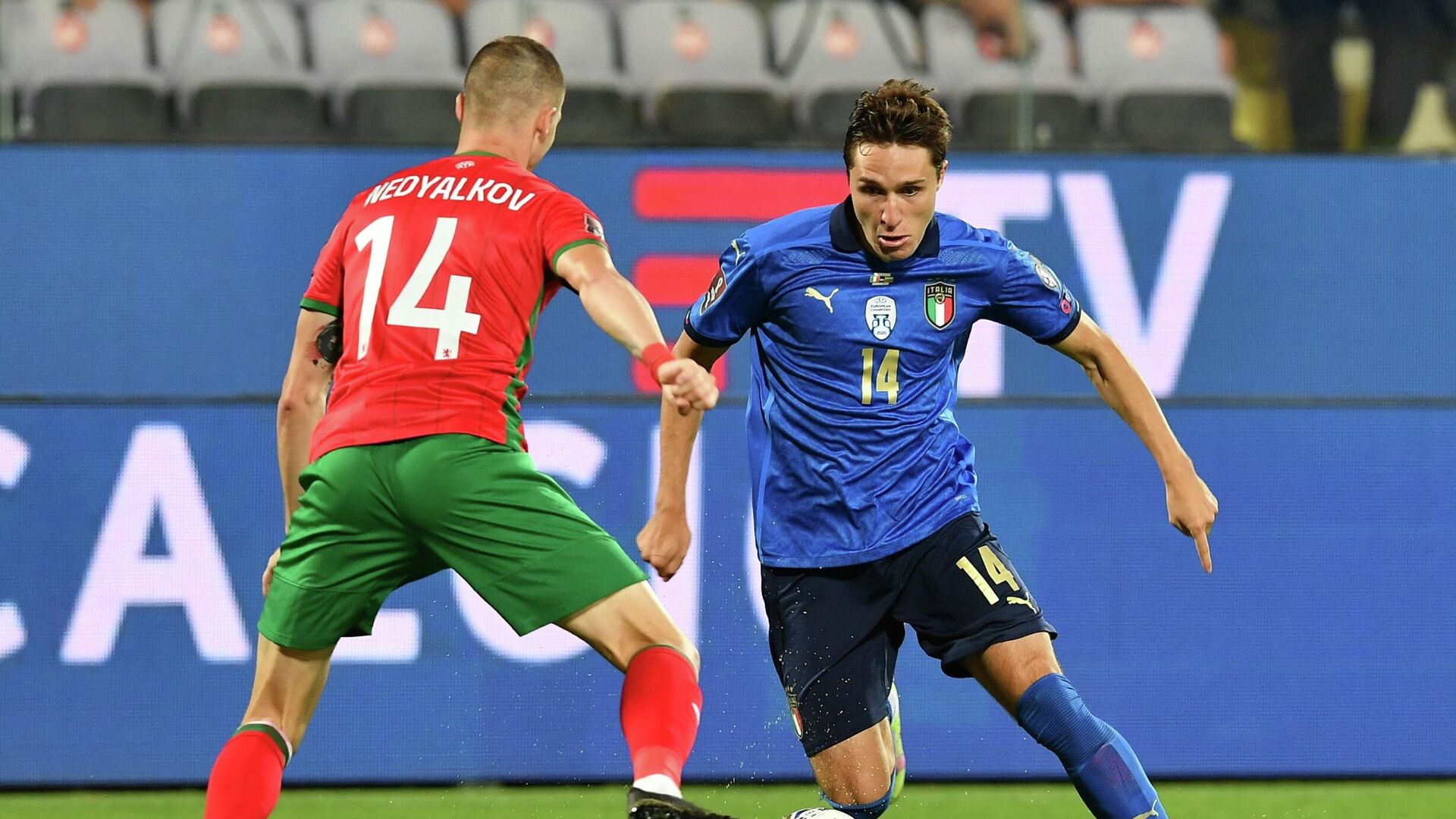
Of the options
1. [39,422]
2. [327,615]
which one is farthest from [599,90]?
[327,615]

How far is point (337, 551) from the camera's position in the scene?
394 cm

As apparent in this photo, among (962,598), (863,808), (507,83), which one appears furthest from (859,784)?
(507,83)

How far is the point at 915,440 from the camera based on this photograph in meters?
4.43

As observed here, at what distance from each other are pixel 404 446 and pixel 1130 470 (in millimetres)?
3648

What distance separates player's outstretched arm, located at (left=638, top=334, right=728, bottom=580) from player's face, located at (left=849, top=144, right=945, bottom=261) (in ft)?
1.73

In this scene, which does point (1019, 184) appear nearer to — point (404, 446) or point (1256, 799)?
point (1256, 799)

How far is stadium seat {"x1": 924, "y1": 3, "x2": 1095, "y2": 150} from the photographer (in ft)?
22.8

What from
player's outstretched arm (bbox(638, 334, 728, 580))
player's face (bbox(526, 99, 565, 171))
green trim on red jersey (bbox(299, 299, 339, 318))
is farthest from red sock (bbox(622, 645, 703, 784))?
player's face (bbox(526, 99, 565, 171))

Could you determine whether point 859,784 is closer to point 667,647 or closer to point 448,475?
point 667,647

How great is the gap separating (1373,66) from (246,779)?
5.30 meters

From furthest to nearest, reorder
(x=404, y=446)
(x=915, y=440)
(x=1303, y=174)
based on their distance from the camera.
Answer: (x=1303, y=174) < (x=915, y=440) < (x=404, y=446)

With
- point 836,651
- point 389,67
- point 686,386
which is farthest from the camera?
point 389,67

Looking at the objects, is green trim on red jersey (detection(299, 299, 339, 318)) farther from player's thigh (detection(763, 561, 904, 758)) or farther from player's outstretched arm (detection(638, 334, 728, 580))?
player's thigh (detection(763, 561, 904, 758))

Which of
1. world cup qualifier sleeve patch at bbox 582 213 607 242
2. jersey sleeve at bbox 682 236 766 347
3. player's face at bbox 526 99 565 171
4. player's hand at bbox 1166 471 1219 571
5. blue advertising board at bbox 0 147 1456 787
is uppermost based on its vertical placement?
player's face at bbox 526 99 565 171
